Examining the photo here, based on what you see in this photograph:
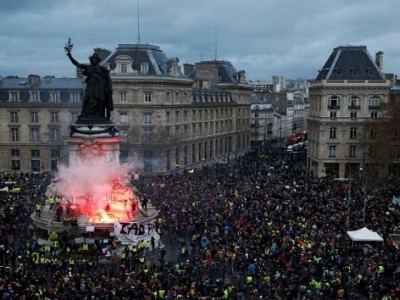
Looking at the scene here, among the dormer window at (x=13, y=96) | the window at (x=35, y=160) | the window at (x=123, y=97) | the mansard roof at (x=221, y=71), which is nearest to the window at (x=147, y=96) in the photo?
the window at (x=123, y=97)

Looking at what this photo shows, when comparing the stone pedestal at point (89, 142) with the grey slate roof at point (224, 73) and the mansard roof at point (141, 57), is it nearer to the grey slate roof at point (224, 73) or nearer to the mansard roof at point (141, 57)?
the mansard roof at point (141, 57)

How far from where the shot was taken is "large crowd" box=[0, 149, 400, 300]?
2556 cm

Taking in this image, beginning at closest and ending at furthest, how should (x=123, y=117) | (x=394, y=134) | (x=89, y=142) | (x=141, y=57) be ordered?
(x=89, y=142) < (x=394, y=134) < (x=123, y=117) < (x=141, y=57)

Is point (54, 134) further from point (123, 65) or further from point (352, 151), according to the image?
point (352, 151)

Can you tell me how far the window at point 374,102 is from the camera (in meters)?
70.5

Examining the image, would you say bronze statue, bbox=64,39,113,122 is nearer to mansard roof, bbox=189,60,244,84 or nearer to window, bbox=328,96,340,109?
window, bbox=328,96,340,109

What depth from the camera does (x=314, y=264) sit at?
96.8 feet

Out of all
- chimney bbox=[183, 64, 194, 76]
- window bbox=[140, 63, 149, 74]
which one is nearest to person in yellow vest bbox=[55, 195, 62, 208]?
window bbox=[140, 63, 149, 74]

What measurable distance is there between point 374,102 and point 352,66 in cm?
568

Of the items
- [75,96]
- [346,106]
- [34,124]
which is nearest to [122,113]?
[75,96]

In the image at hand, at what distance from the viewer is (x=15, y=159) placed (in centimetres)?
7312

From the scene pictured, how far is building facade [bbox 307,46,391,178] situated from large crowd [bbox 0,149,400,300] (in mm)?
17388

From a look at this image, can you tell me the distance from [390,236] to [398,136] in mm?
29959

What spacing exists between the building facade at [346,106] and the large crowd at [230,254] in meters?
17.4
